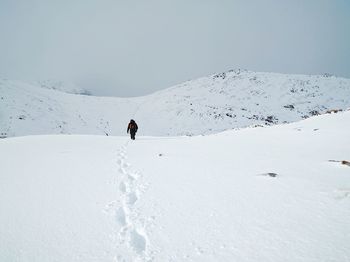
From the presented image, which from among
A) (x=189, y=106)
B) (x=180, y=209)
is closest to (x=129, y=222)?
(x=180, y=209)

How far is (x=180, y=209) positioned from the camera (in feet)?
17.5

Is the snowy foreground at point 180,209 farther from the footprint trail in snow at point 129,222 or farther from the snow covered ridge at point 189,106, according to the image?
the snow covered ridge at point 189,106

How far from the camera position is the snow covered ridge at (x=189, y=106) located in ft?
143

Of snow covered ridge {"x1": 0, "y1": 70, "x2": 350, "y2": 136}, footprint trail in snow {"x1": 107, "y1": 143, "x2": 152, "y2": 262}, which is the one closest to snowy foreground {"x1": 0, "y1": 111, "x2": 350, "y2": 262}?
footprint trail in snow {"x1": 107, "y1": 143, "x2": 152, "y2": 262}

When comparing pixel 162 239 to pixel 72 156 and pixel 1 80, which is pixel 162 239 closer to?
pixel 72 156

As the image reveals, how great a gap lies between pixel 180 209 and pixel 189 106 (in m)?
52.0

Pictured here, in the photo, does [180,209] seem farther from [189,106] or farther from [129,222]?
[189,106]

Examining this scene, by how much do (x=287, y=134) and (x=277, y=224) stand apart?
11.0m

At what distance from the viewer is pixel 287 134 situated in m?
14.5

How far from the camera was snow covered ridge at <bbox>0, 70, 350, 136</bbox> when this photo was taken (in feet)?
143

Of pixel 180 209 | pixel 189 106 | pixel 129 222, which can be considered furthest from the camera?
pixel 189 106

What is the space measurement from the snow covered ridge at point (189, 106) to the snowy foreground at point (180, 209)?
32.8 m

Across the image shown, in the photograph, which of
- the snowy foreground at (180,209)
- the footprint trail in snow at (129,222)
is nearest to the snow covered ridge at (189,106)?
the snowy foreground at (180,209)

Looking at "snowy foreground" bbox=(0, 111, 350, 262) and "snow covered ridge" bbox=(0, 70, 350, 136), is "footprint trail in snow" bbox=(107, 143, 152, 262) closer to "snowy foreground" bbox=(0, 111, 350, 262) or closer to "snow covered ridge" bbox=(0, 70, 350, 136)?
"snowy foreground" bbox=(0, 111, 350, 262)
